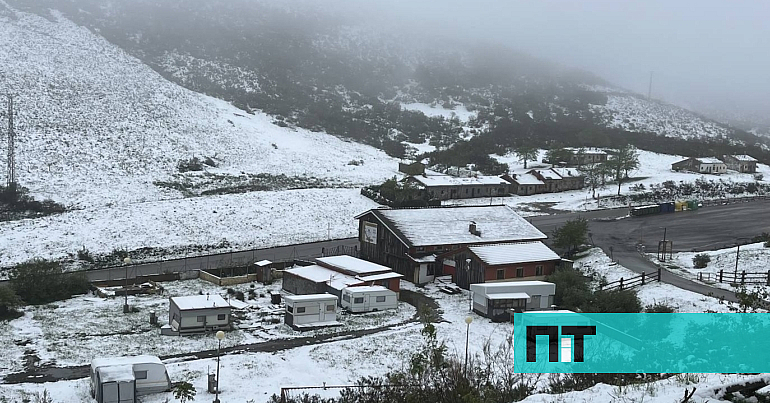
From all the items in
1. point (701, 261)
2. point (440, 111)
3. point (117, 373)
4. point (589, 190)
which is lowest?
point (117, 373)

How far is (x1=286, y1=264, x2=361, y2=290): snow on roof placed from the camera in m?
34.8

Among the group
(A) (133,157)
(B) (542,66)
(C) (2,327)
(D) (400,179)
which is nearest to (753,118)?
(B) (542,66)

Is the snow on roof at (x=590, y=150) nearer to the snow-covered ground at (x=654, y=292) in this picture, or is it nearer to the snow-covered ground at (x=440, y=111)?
the snow-covered ground at (x=440, y=111)

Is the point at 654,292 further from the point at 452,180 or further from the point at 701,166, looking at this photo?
the point at 701,166

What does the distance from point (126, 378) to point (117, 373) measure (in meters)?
0.41

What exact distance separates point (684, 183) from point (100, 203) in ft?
195

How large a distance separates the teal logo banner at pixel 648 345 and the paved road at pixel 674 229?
31.3ft

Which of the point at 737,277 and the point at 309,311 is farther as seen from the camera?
the point at 737,277

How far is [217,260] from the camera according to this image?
4338cm

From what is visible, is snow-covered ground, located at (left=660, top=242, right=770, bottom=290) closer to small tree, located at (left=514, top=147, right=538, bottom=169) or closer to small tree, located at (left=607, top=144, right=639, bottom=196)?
small tree, located at (left=607, top=144, right=639, bottom=196)

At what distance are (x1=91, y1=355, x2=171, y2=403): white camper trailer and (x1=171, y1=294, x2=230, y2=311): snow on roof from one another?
239 inches

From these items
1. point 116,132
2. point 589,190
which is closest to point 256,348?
point 589,190

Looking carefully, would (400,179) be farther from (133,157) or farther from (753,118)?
(753,118)

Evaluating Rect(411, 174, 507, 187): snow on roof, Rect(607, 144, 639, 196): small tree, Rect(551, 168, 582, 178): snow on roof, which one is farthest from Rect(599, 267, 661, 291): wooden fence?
Rect(551, 168, 582, 178): snow on roof
